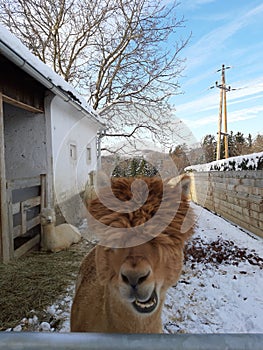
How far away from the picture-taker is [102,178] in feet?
5.00

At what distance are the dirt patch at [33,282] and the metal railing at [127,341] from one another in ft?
9.15

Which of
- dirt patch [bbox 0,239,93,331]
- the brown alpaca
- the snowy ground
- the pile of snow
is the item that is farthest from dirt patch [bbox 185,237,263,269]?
→ the brown alpaca

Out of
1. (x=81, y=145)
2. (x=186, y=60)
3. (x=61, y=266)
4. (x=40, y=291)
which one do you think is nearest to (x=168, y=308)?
(x=40, y=291)

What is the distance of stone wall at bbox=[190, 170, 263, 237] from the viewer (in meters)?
6.58

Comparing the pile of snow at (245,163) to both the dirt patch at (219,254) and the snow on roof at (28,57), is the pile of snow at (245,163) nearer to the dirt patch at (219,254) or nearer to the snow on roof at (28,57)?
the dirt patch at (219,254)

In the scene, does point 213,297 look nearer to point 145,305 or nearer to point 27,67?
point 145,305

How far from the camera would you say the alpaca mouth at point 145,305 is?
4.07 ft

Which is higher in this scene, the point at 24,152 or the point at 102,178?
the point at 24,152

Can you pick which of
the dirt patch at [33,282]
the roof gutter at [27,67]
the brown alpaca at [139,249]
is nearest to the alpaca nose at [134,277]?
the brown alpaca at [139,249]

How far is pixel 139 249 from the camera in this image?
130cm

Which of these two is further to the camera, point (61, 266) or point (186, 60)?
point (186, 60)

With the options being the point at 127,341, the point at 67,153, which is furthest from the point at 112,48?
the point at 127,341

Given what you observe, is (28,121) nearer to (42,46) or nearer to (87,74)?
(87,74)

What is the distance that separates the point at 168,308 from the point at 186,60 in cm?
1335
